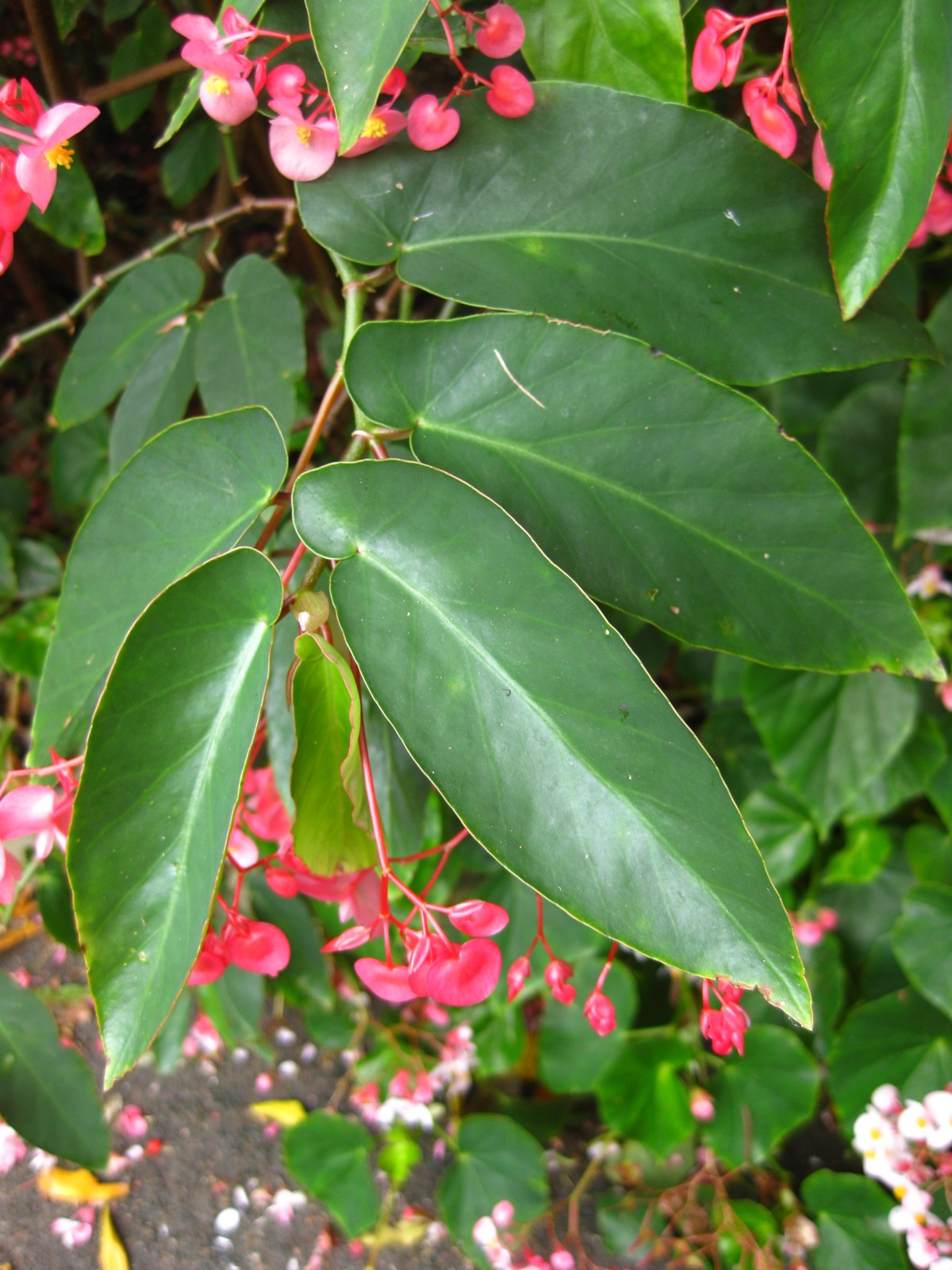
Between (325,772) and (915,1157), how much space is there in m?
0.89

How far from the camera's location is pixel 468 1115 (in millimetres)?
1291

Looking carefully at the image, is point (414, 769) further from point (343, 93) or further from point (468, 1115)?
point (468, 1115)

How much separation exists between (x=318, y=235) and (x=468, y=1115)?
1238 mm

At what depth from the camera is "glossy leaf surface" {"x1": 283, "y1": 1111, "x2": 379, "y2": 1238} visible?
1.18 m

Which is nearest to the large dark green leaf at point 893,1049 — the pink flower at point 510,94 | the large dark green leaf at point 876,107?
the large dark green leaf at point 876,107

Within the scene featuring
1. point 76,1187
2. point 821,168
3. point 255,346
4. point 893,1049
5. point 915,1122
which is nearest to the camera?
point 821,168

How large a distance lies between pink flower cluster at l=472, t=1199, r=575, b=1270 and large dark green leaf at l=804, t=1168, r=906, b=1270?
0.32 metres

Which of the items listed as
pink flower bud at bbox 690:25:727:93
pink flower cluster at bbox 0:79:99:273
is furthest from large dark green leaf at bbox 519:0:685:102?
pink flower cluster at bbox 0:79:99:273

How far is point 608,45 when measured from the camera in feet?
1.64

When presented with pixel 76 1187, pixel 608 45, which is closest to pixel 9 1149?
pixel 76 1187

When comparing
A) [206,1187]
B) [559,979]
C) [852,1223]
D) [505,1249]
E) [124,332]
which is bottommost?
[206,1187]

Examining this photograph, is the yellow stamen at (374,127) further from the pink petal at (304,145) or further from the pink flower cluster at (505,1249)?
the pink flower cluster at (505,1249)

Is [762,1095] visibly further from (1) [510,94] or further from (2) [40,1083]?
(1) [510,94]

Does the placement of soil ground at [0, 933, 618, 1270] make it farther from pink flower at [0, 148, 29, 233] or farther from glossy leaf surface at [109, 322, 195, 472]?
pink flower at [0, 148, 29, 233]
